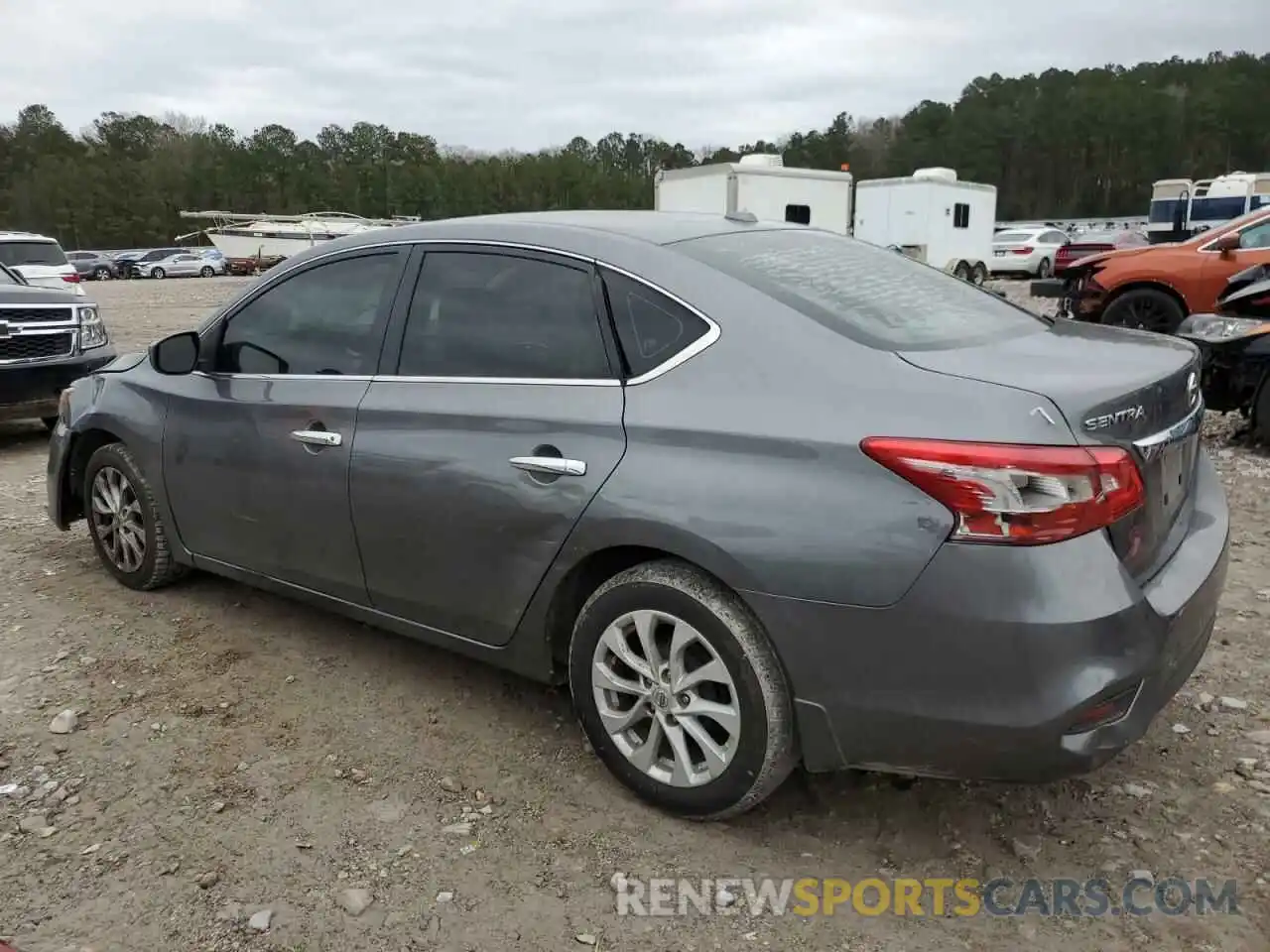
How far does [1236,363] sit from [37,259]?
14.4 m

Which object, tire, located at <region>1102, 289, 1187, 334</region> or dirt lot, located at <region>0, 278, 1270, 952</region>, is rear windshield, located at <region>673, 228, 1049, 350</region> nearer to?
dirt lot, located at <region>0, 278, 1270, 952</region>

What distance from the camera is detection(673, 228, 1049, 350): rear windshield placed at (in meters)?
2.59

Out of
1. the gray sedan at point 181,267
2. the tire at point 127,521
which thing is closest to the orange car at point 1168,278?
the tire at point 127,521

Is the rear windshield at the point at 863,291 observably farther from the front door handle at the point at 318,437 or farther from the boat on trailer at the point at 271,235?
the boat on trailer at the point at 271,235

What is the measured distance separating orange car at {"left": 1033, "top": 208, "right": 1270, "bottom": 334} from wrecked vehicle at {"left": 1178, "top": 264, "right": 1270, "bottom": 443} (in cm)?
295

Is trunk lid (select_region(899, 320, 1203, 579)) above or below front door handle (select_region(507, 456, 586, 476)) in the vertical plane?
above

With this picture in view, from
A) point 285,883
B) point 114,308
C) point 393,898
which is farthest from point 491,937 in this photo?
point 114,308

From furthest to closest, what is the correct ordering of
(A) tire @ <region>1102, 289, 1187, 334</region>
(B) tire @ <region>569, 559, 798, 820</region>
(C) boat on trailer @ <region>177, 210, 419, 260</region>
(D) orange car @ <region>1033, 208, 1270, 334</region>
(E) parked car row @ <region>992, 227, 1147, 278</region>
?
(C) boat on trailer @ <region>177, 210, 419, 260</region>
(E) parked car row @ <region>992, 227, 1147, 278</region>
(A) tire @ <region>1102, 289, 1187, 334</region>
(D) orange car @ <region>1033, 208, 1270, 334</region>
(B) tire @ <region>569, 559, 798, 820</region>

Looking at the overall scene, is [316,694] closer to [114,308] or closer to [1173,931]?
[1173,931]

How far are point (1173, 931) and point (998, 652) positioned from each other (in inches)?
32.6

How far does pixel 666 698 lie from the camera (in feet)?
8.64

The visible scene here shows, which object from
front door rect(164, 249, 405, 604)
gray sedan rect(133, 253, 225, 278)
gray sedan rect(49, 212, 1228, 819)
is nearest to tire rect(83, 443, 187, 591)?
front door rect(164, 249, 405, 604)

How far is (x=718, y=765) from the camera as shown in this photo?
2.57m

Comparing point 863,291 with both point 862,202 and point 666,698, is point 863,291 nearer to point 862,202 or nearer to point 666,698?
point 666,698
